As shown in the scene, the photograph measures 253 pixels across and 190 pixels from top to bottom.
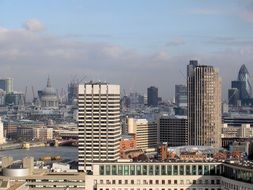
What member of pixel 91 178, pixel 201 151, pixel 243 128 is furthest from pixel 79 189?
pixel 243 128

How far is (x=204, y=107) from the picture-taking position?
84.7 meters

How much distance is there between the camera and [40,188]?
3884 cm

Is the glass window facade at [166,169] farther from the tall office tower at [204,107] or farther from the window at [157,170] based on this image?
the tall office tower at [204,107]

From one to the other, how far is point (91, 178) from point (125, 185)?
4.12 feet

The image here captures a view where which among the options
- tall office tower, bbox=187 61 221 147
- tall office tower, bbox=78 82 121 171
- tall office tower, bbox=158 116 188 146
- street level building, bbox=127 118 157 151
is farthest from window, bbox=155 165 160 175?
street level building, bbox=127 118 157 151

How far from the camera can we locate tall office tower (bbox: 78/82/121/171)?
5819 centimetres

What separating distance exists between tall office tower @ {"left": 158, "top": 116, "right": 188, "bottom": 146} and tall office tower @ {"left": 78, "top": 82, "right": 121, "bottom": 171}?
3106 cm

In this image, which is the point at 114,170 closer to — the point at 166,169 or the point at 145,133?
the point at 166,169

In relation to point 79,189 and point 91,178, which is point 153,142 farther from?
point 91,178

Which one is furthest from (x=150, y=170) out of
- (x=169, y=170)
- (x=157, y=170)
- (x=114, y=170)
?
(x=114, y=170)

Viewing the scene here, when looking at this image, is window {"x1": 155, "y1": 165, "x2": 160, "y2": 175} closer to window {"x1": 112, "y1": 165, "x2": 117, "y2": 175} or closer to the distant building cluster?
the distant building cluster

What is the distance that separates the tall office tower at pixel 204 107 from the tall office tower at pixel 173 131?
5.81 m

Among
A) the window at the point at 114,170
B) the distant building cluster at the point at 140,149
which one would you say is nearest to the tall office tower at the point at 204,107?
the distant building cluster at the point at 140,149

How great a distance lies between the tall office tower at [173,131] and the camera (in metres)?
92.0
